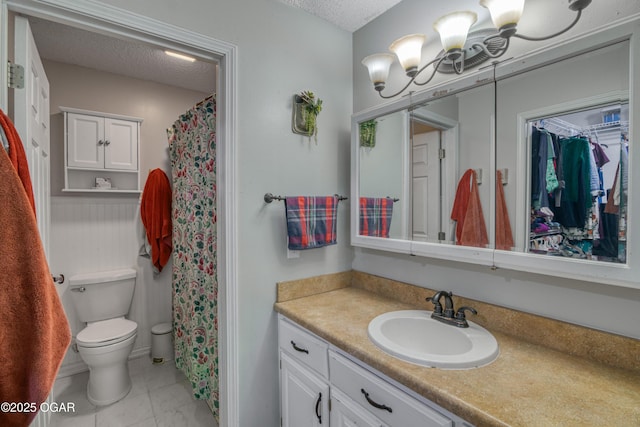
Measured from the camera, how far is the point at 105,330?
2.08 meters

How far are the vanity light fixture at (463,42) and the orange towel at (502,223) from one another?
507 millimetres

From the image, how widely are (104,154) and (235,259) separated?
1.74 metres

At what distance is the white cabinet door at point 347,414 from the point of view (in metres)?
1.01

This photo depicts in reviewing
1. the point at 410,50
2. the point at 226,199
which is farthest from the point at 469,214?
the point at 226,199

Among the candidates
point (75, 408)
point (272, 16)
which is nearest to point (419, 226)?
point (272, 16)

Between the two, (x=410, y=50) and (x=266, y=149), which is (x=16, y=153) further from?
(x=410, y=50)

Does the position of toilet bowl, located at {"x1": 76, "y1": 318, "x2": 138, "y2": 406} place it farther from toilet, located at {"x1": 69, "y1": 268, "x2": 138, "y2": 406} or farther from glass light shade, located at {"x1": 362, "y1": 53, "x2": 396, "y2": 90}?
glass light shade, located at {"x1": 362, "y1": 53, "x2": 396, "y2": 90}

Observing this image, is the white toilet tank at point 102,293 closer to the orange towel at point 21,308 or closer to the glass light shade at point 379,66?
the orange towel at point 21,308

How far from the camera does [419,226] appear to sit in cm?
147

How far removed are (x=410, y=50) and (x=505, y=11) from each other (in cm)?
42

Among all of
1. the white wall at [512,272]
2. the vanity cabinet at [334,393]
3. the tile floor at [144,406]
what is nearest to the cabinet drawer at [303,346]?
the vanity cabinet at [334,393]

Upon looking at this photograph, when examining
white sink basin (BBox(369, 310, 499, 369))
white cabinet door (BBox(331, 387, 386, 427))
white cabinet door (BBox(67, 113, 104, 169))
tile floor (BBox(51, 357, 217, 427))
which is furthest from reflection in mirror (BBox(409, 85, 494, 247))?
white cabinet door (BBox(67, 113, 104, 169))

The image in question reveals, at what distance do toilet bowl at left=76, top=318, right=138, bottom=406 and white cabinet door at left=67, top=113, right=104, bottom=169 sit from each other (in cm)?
127

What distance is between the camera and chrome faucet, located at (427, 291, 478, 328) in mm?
1193
